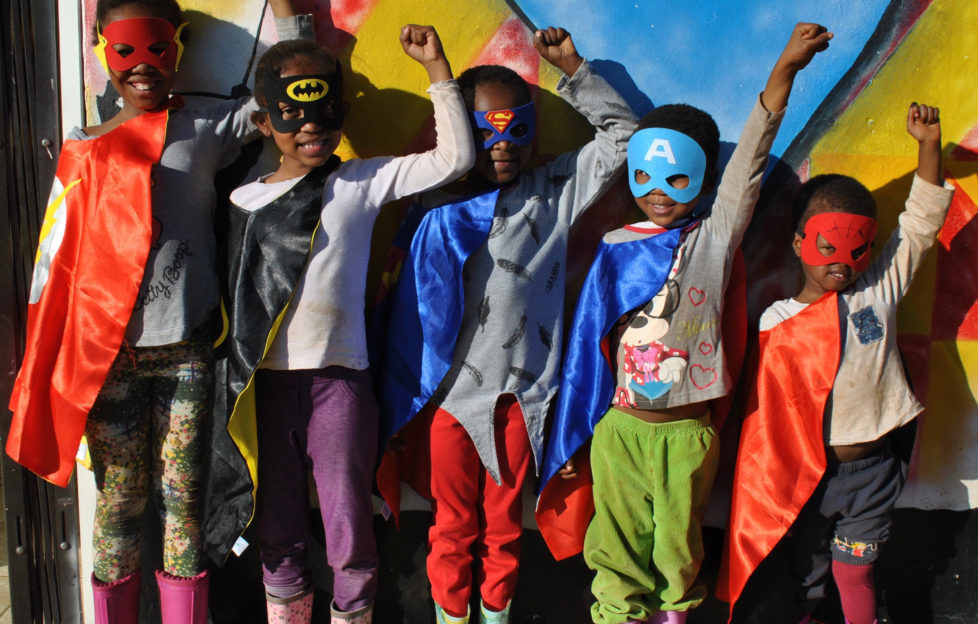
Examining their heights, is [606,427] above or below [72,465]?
above

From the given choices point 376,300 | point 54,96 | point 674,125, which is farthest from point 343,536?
point 54,96

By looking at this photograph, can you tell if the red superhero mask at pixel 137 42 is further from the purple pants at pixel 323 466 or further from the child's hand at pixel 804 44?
the child's hand at pixel 804 44

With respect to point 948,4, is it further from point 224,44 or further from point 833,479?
point 224,44

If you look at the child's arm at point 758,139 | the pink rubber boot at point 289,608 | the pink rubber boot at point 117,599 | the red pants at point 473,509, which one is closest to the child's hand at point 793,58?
the child's arm at point 758,139

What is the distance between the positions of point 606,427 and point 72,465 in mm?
1715

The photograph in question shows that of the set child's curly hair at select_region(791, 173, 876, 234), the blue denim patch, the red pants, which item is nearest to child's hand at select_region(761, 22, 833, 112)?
child's curly hair at select_region(791, 173, 876, 234)

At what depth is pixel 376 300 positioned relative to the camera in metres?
2.77

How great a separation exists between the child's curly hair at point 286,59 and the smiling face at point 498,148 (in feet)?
1.54

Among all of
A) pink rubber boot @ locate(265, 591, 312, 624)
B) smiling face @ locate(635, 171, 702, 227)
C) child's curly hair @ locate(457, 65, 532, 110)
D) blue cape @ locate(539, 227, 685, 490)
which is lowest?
pink rubber boot @ locate(265, 591, 312, 624)

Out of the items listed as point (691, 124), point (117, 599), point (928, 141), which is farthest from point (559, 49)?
point (117, 599)

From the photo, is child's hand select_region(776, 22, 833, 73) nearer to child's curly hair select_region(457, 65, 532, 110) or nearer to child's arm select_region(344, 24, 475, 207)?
child's curly hair select_region(457, 65, 532, 110)

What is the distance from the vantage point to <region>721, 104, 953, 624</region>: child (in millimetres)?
2521

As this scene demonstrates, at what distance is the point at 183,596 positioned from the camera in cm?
269

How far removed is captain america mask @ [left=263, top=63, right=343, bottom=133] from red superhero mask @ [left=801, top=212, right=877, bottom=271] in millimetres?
1541
